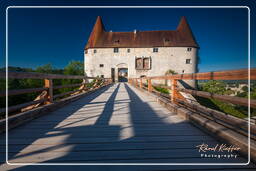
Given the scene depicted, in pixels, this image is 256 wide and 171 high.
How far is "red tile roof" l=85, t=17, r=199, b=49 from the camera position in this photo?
1063 inches

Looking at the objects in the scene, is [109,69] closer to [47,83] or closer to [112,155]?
[47,83]

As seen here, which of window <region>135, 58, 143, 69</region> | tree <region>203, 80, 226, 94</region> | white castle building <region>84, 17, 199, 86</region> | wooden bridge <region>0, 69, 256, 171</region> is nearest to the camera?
wooden bridge <region>0, 69, 256, 171</region>

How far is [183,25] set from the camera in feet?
98.5

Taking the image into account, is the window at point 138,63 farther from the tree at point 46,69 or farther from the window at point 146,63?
the tree at point 46,69

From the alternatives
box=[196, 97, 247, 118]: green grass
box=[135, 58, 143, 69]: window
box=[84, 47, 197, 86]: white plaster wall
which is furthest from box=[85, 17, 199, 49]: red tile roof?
box=[196, 97, 247, 118]: green grass

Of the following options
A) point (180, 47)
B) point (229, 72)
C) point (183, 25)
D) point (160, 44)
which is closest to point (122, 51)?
point (160, 44)

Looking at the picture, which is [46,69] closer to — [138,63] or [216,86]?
[138,63]

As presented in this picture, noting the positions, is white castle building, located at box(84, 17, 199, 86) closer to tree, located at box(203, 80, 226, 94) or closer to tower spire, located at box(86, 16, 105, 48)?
tower spire, located at box(86, 16, 105, 48)

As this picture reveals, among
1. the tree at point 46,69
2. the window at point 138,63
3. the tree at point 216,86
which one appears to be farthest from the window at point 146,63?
the tree at point 46,69

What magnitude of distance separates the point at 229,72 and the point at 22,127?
9.66 ft

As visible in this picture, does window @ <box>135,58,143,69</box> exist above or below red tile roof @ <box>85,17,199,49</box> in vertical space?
below

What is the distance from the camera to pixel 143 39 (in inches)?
1096

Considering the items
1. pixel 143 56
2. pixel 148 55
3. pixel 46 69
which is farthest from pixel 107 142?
pixel 46 69

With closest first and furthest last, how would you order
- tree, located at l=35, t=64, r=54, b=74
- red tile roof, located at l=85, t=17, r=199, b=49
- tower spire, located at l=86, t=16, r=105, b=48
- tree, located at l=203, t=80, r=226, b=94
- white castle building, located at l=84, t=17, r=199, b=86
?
tree, located at l=203, t=80, r=226, b=94 → white castle building, located at l=84, t=17, r=199, b=86 → red tile roof, located at l=85, t=17, r=199, b=49 → tower spire, located at l=86, t=16, r=105, b=48 → tree, located at l=35, t=64, r=54, b=74
